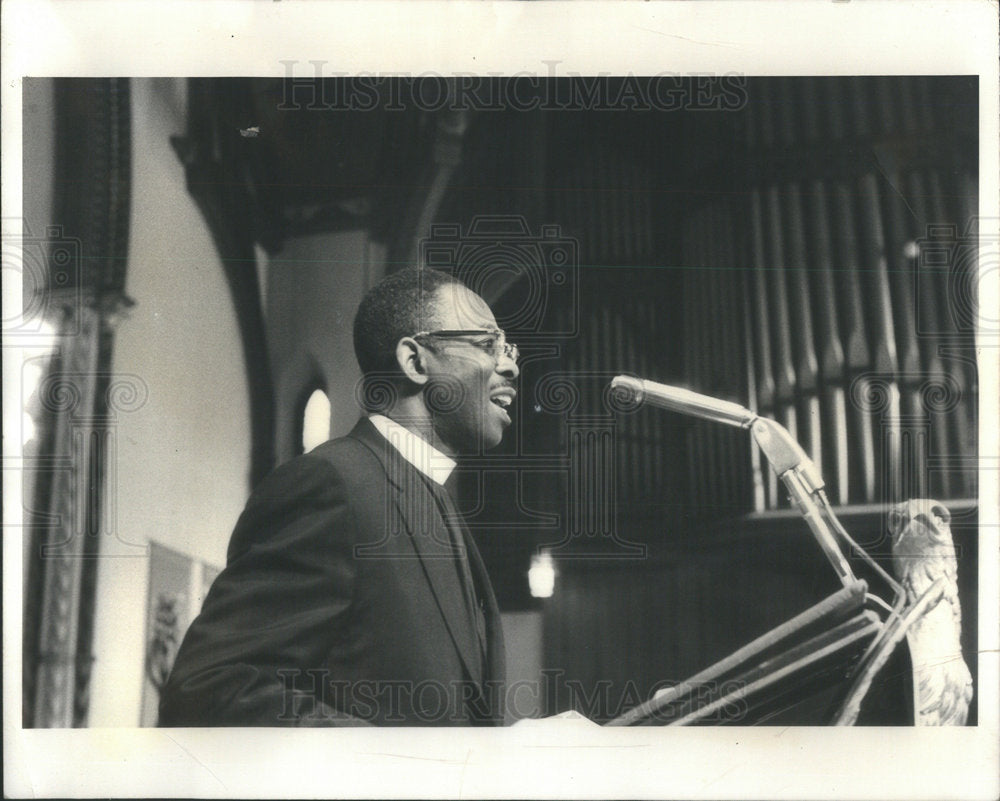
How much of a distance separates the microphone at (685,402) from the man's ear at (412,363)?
1.30ft

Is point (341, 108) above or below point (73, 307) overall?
above

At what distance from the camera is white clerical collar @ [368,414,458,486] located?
1.90 meters

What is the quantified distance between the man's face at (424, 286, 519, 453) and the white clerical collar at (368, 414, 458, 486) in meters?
0.03

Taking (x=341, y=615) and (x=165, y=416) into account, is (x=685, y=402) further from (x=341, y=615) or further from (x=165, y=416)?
(x=165, y=416)

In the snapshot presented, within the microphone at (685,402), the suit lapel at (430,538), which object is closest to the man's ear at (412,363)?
the suit lapel at (430,538)

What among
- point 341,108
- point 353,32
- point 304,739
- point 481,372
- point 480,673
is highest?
point 353,32

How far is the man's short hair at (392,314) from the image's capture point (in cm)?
191

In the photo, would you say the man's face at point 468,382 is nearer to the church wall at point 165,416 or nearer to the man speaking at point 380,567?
the man speaking at point 380,567

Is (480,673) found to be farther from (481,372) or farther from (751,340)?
(751,340)

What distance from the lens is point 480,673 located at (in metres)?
1.88

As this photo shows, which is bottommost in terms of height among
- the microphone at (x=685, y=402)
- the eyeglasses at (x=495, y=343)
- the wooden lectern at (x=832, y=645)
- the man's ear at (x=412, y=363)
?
the wooden lectern at (x=832, y=645)

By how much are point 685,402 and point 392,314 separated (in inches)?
25.0

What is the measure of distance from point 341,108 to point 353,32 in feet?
0.54

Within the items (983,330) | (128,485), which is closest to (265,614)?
(128,485)
